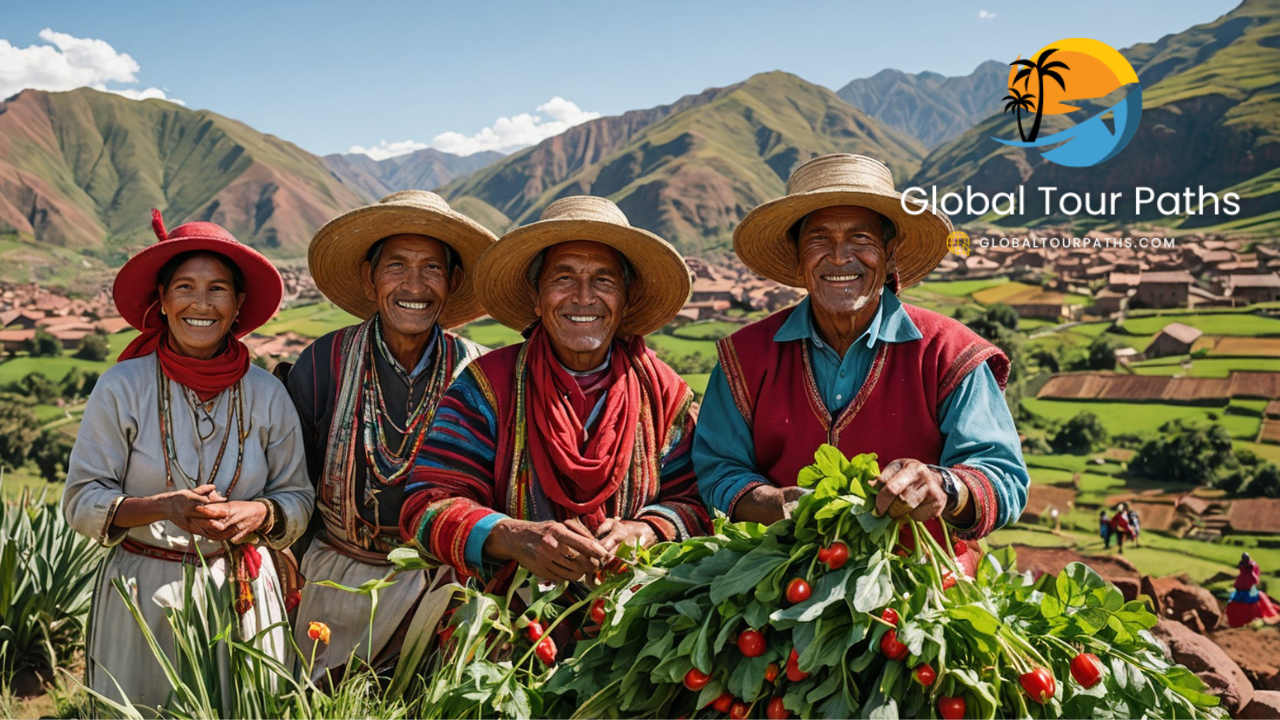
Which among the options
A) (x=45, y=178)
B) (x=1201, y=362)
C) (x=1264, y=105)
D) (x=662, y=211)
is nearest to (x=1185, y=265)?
(x=1201, y=362)

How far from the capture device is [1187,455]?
99.3ft

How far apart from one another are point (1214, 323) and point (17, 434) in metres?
52.7

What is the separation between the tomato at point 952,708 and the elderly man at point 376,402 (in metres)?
1.90

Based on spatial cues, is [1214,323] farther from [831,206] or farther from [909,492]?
[909,492]

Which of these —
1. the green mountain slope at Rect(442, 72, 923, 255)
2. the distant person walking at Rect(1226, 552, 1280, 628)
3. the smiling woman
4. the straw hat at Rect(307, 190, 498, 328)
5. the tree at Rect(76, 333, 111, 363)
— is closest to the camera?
the smiling woman

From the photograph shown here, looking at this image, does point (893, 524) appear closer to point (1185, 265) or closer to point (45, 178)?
point (1185, 265)

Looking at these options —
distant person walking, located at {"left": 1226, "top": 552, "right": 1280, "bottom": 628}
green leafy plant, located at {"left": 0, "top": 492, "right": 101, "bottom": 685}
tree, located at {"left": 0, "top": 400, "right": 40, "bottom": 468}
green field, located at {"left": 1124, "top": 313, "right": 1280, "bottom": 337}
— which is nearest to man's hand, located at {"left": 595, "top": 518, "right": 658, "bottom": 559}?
green leafy plant, located at {"left": 0, "top": 492, "right": 101, "bottom": 685}

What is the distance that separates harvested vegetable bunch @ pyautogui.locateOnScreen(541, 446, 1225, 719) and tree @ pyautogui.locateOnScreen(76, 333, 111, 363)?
3881 centimetres

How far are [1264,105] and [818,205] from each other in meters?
76.0

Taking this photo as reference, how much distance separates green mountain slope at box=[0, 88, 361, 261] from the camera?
63344 mm

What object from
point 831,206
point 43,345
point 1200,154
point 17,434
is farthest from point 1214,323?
point 43,345

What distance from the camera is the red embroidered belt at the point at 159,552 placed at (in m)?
2.72

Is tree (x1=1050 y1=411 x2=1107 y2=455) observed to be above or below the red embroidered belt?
below

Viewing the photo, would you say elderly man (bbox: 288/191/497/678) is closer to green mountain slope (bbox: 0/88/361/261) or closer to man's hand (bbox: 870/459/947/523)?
man's hand (bbox: 870/459/947/523)
